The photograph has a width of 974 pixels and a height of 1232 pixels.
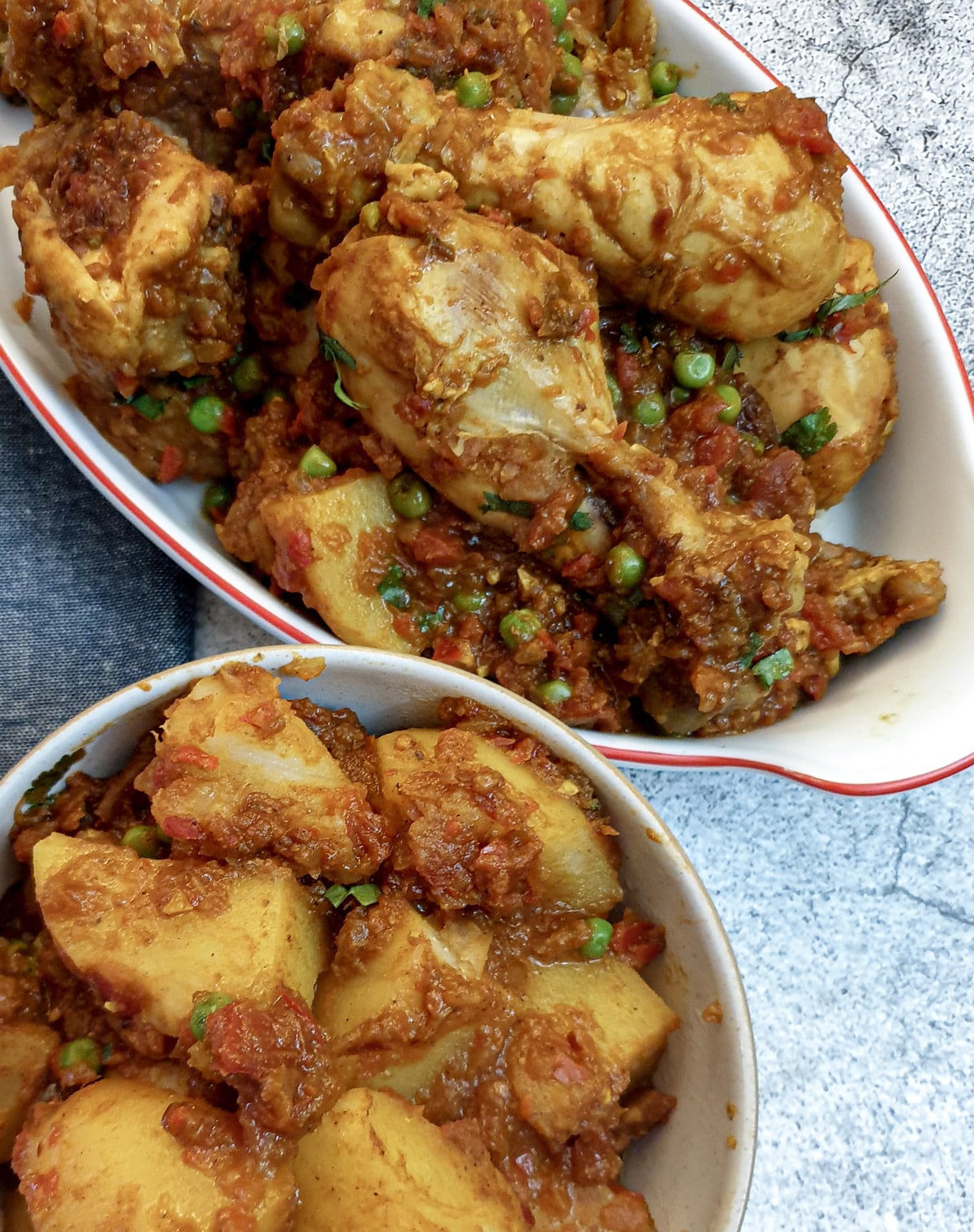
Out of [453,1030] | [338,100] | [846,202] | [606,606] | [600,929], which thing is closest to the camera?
[453,1030]

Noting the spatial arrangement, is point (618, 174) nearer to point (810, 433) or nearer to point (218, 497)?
point (810, 433)

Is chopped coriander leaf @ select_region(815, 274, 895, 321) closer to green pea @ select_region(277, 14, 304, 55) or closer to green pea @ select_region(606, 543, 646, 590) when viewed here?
green pea @ select_region(606, 543, 646, 590)

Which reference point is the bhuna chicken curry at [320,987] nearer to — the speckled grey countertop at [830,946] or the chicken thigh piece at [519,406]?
the chicken thigh piece at [519,406]

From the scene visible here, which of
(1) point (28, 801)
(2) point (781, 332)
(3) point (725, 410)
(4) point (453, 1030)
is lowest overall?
(1) point (28, 801)

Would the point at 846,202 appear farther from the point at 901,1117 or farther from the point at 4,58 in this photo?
the point at 901,1117

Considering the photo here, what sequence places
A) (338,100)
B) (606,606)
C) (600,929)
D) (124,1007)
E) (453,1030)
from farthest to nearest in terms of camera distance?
(606,606) < (338,100) < (600,929) < (453,1030) < (124,1007)

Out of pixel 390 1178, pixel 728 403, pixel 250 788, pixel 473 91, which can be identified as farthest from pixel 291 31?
pixel 390 1178

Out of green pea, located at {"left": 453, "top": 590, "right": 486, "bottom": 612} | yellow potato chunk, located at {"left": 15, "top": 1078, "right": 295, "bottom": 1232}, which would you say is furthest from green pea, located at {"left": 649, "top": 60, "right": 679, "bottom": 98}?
yellow potato chunk, located at {"left": 15, "top": 1078, "right": 295, "bottom": 1232}

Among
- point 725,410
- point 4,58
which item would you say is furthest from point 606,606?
point 4,58
